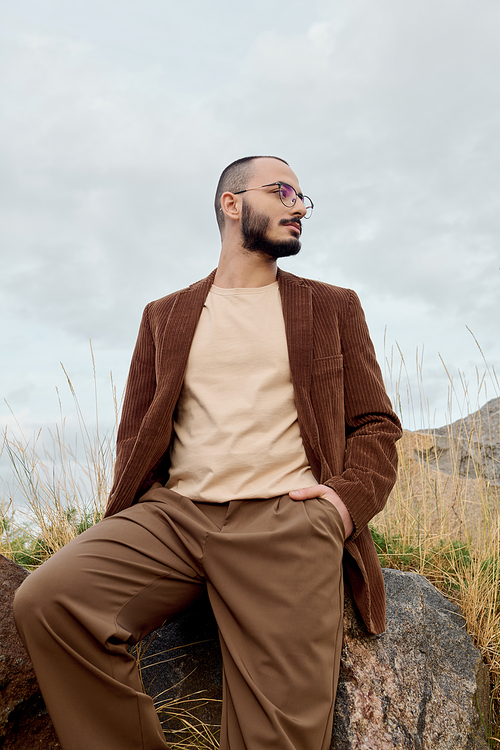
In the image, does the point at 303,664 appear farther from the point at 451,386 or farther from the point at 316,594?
the point at 451,386

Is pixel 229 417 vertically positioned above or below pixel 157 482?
above

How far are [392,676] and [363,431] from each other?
0.87m

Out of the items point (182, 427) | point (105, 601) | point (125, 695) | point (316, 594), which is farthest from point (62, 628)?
point (182, 427)

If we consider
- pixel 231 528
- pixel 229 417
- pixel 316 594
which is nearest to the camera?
pixel 316 594

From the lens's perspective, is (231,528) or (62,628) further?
(231,528)

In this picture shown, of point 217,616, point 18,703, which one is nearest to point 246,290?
point 217,616

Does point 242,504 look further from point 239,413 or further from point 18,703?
point 18,703

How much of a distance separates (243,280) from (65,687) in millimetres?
1668

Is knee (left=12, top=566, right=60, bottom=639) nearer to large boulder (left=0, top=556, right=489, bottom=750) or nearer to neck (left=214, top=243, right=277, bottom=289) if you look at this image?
large boulder (left=0, top=556, right=489, bottom=750)

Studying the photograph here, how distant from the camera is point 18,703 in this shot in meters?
1.96

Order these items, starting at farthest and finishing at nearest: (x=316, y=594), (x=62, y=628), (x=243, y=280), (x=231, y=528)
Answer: (x=243, y=280), (x=231, y=528), (x=316, y=594), (x=62, y=628)

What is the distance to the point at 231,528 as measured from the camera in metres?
1.98

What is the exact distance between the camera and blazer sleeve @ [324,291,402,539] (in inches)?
78.4

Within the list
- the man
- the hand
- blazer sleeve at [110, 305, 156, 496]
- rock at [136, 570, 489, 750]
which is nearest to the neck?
the man
